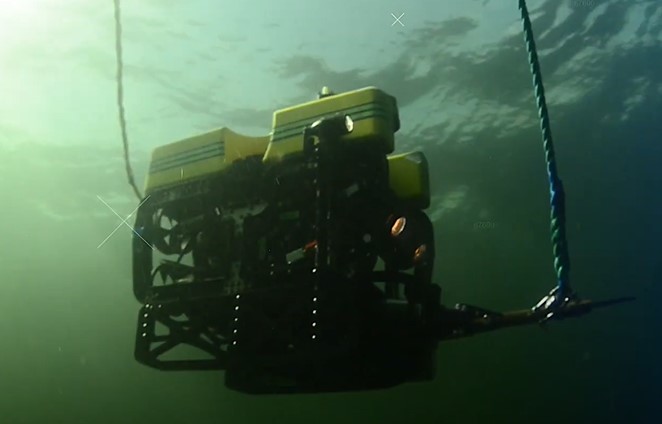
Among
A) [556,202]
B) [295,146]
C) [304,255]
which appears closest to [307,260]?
[304,255]

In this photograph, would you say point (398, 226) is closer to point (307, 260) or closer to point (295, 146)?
point (307, 260)

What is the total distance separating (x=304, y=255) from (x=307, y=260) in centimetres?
18

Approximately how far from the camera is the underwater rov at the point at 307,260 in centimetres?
541

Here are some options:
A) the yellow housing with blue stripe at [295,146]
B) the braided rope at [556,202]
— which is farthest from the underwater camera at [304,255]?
the braided rope at [556,202]

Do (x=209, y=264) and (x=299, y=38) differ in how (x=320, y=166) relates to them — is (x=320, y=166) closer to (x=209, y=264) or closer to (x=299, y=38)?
(x=209, y=264)

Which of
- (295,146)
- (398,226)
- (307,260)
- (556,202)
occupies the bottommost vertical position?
(307,260)

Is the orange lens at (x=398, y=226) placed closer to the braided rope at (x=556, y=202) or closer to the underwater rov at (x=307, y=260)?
the underwater rov at (x=307, y=260)

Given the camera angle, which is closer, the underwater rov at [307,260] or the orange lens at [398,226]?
the underwater rov at [307,260]

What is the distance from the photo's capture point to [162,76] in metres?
20.1

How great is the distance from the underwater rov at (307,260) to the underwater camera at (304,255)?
0.04 feet

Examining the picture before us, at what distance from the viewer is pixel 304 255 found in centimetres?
602

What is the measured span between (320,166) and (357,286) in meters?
1.25

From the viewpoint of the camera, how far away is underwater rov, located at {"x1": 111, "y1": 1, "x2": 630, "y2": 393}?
17.8ft

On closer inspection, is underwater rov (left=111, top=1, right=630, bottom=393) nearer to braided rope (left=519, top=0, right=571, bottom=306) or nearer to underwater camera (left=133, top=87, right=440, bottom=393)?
underwater camera (left=133, top=87, right=440, bottom=393)
